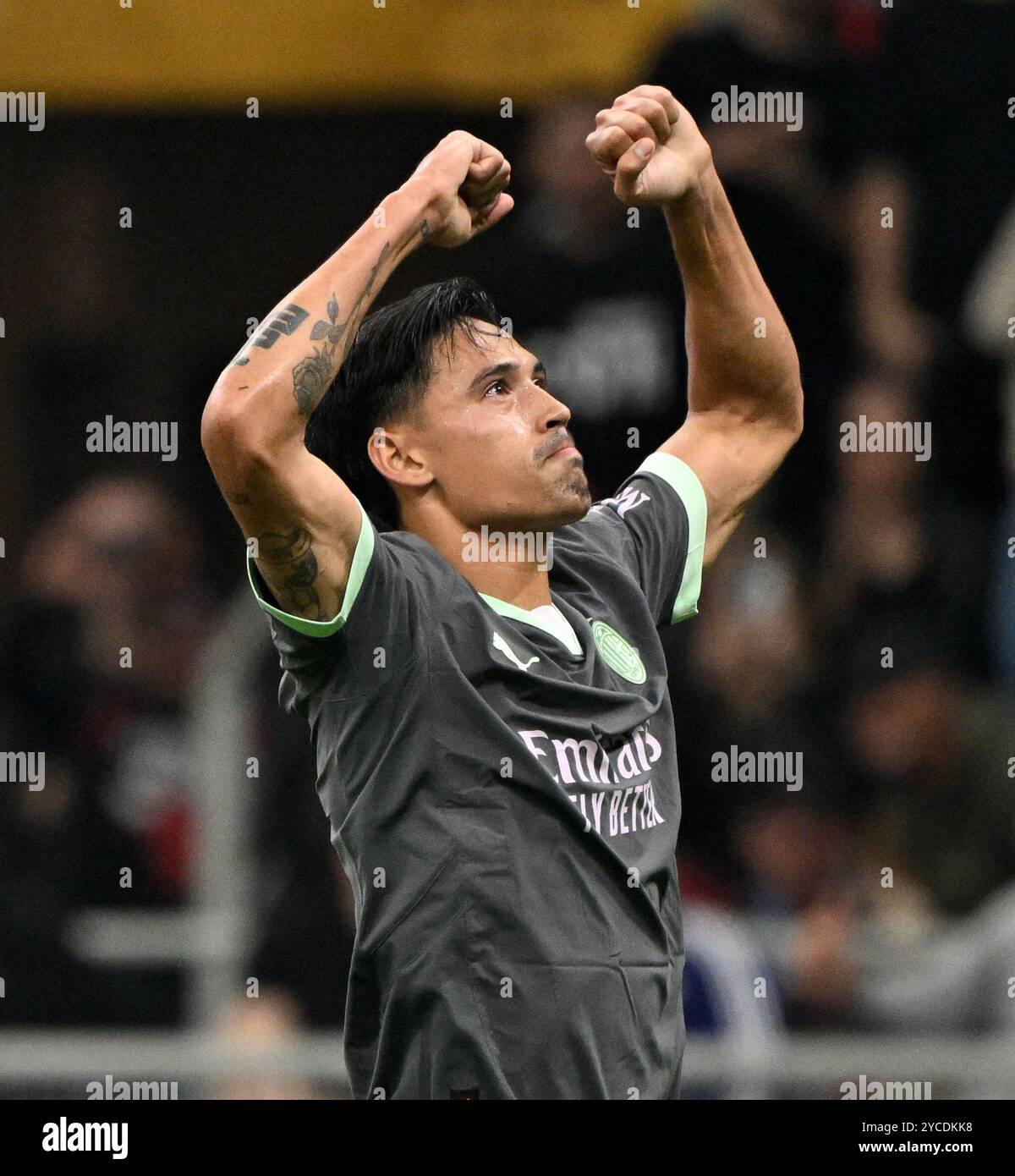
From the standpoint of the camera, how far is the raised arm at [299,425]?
2732mm

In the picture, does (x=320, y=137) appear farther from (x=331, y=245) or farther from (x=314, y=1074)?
(x=314, y=1074)

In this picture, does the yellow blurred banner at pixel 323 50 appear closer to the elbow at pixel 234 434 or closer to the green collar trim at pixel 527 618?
the green collar trim at pixel 527 618

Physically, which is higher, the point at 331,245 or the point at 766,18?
the point at 766,18

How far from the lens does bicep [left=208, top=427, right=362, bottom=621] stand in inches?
108

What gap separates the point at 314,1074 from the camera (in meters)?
4.45

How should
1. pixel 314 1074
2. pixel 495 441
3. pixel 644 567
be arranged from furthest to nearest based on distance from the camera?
1. pixel 314 1074
2. pixel 644 567
3. pixel 495 441

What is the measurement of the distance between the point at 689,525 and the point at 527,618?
0.48 metres

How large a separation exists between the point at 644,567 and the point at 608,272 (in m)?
2.58

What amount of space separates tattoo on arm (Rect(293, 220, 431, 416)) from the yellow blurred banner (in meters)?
3.52

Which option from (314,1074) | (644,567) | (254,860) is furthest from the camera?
(254,860)

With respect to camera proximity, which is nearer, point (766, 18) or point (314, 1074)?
point (314, 1074)

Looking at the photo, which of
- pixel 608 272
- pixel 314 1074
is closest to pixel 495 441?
pixel 314 1074
